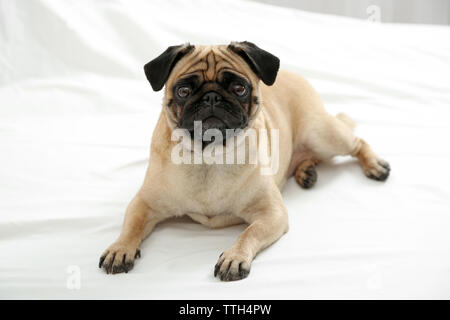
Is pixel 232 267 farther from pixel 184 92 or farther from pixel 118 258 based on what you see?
pixel 184 92

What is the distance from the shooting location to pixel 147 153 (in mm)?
3492

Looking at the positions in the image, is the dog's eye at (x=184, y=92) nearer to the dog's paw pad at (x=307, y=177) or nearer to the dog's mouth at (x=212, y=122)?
the dog's mouth at (x=212, y=122)

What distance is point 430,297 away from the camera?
2010mm

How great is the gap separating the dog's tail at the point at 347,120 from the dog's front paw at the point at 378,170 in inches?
22.6

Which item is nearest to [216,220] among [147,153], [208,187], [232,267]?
[208,187]

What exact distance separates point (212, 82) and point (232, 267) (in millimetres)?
807

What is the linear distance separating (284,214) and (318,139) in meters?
0.86

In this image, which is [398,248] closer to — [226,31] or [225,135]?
[225,135]

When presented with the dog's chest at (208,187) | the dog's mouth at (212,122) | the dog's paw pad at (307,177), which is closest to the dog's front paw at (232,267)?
the dog's chest at (208,187)

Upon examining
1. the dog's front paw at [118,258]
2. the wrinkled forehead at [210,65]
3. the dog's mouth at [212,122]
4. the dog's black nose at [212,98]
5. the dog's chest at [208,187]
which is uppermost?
the wrinkled forehead at [210,65]

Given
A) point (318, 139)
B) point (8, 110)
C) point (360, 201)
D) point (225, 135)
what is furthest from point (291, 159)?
point (8, 110)

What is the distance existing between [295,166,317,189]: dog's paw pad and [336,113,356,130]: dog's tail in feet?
2.20

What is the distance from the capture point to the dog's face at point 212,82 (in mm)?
2354

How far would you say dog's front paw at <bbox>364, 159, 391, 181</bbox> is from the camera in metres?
3.12
